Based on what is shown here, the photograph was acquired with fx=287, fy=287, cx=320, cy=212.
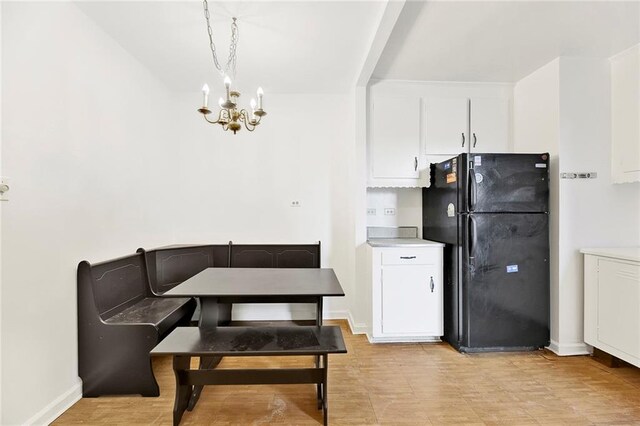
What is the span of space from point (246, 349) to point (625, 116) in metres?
3.57

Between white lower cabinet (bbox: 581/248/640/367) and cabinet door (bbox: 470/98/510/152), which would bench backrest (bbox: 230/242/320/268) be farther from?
white lower cabinet (bbox: 581/248/640/367)

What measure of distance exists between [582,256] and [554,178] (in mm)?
737

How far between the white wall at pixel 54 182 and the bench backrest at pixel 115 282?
0.31 ft

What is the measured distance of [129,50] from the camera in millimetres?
2504

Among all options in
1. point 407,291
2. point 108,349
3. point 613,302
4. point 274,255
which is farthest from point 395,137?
point 108,349

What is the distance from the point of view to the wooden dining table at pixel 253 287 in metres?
1.72

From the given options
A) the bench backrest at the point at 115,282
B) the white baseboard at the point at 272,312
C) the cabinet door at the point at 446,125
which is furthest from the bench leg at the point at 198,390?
the cabinet door at the point at 446,125

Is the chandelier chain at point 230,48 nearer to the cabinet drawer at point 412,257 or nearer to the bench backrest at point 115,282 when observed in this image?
the bench backrest at point 115,282

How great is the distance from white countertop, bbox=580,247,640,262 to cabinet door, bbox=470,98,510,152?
1.25 m

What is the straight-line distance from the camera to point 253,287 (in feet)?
6.19

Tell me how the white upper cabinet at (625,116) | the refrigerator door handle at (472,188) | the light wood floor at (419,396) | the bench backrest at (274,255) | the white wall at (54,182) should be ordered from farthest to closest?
the bench backrest at (274,255), the refrigerator door handle at (472,188), the white upper cabinet at (625,116), the light wood floor at (419,396), the white wall at (54,182)

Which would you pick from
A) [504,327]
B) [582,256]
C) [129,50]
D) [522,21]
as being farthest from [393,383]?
[129,50]

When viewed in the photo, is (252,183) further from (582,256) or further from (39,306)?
(582,256)

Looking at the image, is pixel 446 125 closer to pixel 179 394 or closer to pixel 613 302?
pixel 613 302
